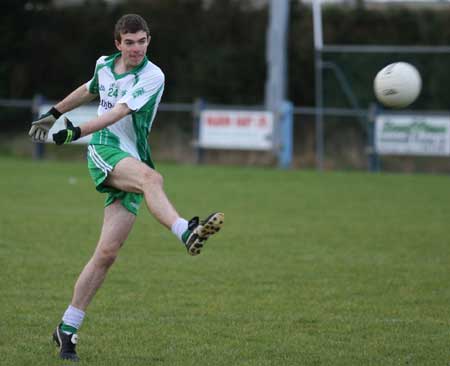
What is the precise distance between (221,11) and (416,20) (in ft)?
23.4

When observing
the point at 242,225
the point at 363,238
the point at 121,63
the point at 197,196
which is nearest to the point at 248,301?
the point at 121,63

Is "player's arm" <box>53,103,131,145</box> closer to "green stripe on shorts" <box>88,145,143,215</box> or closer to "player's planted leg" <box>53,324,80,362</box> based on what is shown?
"green stripe on shorts" <box>88,145,143,215</box>

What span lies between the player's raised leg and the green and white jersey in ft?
0.74

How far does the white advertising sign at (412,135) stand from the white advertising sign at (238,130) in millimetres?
2976

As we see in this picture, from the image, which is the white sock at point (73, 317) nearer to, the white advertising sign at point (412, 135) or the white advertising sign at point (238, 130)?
the white advertising sign at point (412, 135)

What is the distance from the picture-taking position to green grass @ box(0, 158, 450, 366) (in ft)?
21.4

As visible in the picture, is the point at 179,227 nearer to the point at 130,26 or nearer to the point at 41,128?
the point at 41,128

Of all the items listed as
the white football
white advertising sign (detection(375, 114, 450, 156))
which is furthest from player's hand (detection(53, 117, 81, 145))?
white advertising sign (detection(375, 114, 450, 156))

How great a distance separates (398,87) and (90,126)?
2.61 meters

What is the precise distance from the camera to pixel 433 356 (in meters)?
6.30

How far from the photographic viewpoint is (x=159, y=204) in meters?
5.90

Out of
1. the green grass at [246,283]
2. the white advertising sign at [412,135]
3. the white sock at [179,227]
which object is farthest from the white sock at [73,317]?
the white advertising sign at [412,135]

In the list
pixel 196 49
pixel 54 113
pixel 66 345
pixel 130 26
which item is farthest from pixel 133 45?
pixel 196 49

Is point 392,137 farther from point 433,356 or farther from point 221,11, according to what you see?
point 433,356
